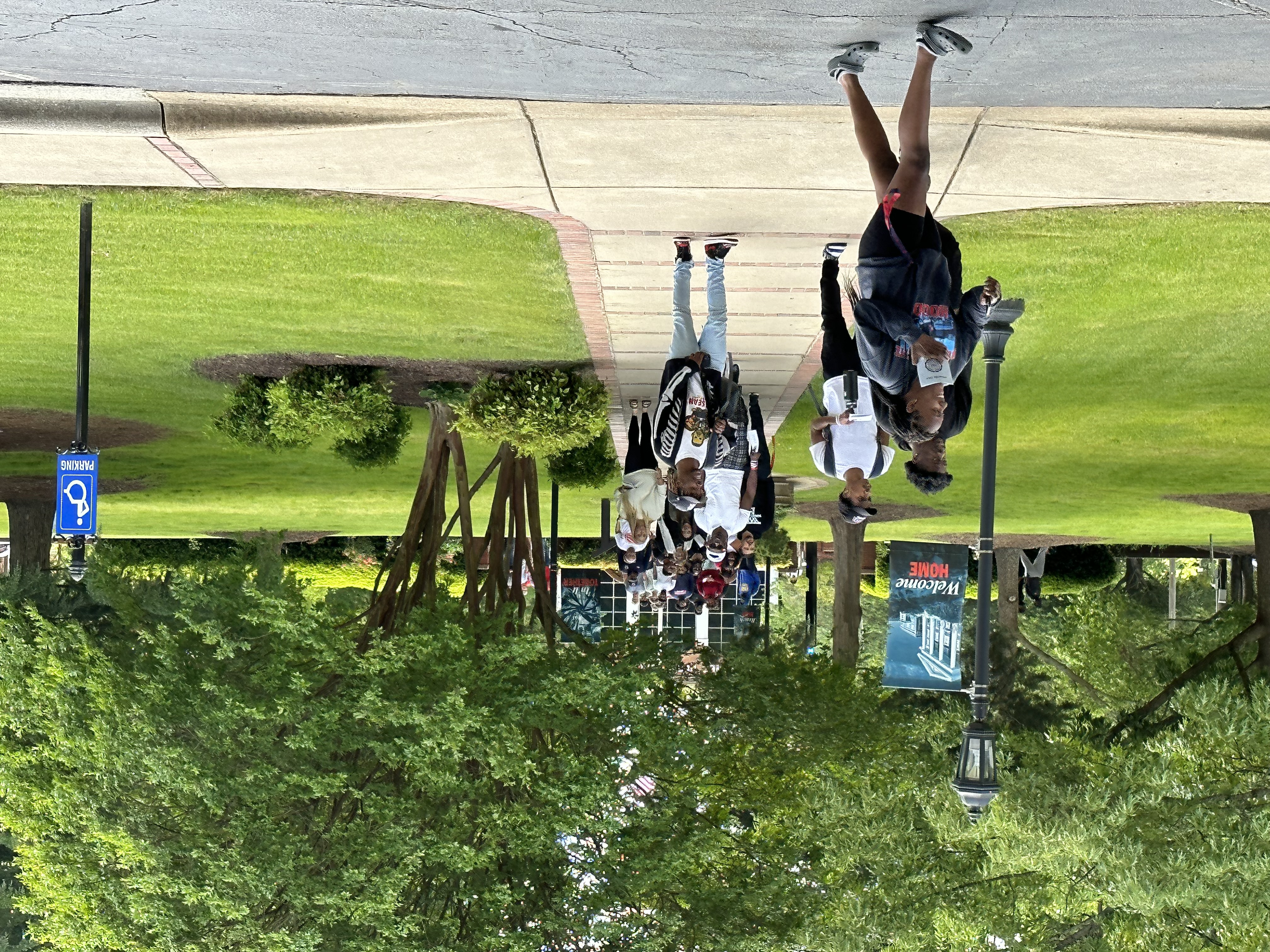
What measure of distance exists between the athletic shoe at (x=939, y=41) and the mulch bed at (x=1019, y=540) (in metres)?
20.9

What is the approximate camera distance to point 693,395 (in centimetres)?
1185

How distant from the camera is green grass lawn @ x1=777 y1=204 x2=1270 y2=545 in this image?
13.2m

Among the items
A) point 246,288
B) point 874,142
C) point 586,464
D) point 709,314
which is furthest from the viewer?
point 586,464

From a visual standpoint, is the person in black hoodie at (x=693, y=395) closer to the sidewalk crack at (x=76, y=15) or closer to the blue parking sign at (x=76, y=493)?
the sidewalk crack at (x=76, y=15)

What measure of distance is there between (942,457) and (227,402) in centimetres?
1120

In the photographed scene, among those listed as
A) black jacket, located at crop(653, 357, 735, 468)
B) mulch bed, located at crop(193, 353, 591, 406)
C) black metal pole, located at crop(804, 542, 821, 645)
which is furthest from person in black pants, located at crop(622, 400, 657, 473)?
black metal pole, located at crop(804, 542, 821, 645)

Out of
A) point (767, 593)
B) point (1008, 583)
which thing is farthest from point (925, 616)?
point (767, 593)

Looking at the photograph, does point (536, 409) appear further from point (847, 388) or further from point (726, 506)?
point (847, 388)

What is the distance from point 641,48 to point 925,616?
11.7 metres

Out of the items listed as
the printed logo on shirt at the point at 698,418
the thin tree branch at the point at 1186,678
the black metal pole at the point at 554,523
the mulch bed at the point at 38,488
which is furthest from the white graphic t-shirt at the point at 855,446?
the mulch bed at the point at 38,488

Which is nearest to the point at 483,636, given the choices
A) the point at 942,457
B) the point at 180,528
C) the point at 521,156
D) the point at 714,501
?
the point at 714,501

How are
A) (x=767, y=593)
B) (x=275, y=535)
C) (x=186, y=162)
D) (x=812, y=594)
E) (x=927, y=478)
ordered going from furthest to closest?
(x=812, y=594) < (x=767, y=593) < (x=275, y=535) < (x=186, y=162) < (x=927, y=478)

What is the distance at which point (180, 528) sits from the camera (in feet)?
89.2

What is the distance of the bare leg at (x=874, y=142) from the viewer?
27.8 feet
